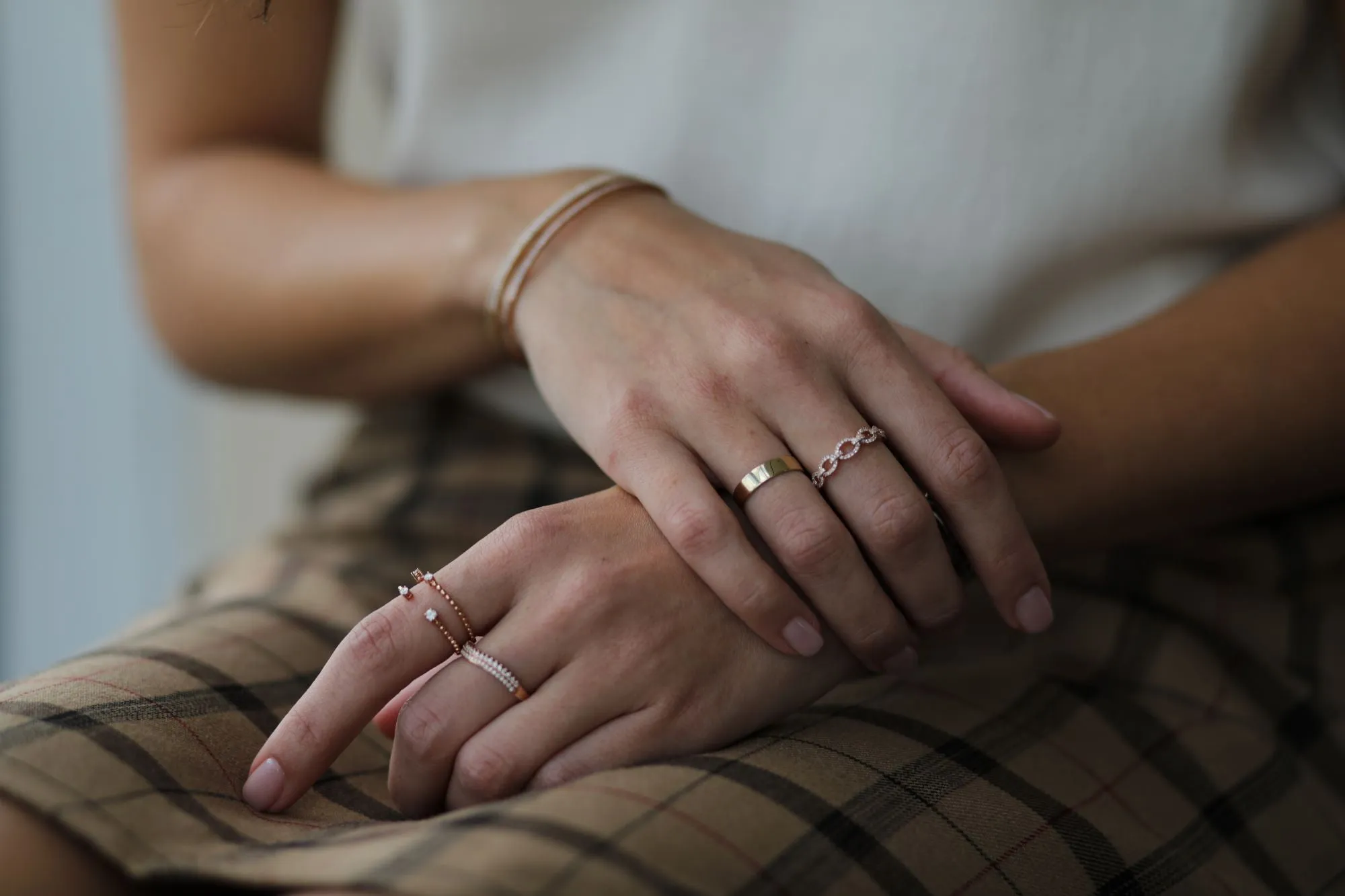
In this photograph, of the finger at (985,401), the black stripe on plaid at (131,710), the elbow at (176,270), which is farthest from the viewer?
the elbow at (176,270)

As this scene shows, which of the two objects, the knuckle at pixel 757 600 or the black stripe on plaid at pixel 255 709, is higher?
the knuckle at pixel 757 600

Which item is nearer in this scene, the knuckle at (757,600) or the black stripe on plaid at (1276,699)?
the knuckle at (757,600)

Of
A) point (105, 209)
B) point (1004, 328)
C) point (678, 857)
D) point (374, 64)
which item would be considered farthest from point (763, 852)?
point (105, 209)

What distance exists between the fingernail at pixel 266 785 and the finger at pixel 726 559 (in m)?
0.23

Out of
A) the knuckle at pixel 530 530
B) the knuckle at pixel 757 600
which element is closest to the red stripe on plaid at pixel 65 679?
the knuckle at pixel 530 530

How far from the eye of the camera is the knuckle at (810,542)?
590 mm

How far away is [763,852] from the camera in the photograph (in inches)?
19.9

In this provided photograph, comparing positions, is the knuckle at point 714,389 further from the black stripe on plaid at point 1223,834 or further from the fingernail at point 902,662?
the black stripe on plaid at point 1223,834

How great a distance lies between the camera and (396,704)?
2.01ft

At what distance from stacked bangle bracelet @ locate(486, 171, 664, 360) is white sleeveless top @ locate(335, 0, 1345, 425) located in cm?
14

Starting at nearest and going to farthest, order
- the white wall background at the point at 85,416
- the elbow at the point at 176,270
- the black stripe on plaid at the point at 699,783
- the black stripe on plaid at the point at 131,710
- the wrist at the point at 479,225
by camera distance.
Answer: the black stripe on plaid at the point at 699,783 < the black stripe on plaid at the point at 131,710 < the wrist at the point at 479,225 < the elbow at the point at 176,270 < the white wall background at the point at 85,416

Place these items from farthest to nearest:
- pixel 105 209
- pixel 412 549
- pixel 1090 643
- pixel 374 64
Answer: pixel 105 209
pixel 374 64
pixel 412 549
pixel 1090 643

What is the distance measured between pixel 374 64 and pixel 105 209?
3.02ft

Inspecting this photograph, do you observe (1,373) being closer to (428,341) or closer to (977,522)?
(428,341)
